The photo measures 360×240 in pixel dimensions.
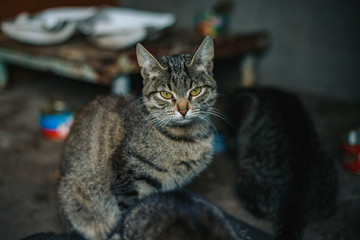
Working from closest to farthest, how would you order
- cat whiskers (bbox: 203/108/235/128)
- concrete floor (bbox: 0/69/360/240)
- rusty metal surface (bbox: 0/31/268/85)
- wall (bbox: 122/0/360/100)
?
cat whiskers (bbox: 203/108/235/128) < concrete floor (bbox: 0/69/360/240) < rusty metal surface (bbox: 0/31/268/85) < wall (bbox: 122/0/360/100)

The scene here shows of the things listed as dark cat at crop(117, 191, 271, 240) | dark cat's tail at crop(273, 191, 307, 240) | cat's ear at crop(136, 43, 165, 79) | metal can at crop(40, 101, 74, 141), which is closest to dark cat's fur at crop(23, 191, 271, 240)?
dark cat at crop(117, 191, 271, 240)

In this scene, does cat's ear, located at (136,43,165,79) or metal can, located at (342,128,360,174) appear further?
metal can, located at (342,128,360,174)

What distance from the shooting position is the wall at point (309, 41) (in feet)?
11.6

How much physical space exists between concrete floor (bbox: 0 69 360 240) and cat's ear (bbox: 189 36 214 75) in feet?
3.24

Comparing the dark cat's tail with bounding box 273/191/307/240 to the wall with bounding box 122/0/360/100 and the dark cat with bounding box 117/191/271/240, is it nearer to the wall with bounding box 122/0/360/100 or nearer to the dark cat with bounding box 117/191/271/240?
the dark cat with bounding box 117/191/271/240

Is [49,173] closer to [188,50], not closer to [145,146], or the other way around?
[145,146]

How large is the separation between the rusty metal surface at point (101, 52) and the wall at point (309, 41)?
0.78ft

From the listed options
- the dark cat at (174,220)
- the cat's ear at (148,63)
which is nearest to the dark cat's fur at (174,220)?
the dark cat at (174,220)

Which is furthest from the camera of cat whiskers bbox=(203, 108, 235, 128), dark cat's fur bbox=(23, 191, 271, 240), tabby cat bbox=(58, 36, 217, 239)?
cat whiskers bbox=(203, 108, 235, 128)

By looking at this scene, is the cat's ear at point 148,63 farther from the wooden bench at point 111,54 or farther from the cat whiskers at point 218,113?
the wooden bench at point 111,54

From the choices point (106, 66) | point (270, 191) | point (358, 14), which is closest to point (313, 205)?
point (270, 191)

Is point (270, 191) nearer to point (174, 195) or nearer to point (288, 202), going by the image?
point (288, 202)

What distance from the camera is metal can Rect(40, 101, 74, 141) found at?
128 inches

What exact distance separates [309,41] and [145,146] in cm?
270
